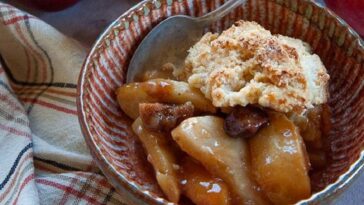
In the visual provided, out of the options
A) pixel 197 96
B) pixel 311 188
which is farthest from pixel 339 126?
pixel 197 96

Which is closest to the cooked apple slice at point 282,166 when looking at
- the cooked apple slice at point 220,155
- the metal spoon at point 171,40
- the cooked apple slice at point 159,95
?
the cooked apple slice at point 220,155

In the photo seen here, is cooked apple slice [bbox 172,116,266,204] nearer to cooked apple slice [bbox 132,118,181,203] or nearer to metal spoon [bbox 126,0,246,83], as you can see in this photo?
cooked apple slice [bbox 132,118,181,203]

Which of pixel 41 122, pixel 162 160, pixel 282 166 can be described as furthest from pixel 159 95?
pixel 41 122

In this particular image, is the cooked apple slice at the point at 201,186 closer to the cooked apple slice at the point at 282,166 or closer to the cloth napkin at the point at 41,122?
the cooked apple slice at the point at 282,166

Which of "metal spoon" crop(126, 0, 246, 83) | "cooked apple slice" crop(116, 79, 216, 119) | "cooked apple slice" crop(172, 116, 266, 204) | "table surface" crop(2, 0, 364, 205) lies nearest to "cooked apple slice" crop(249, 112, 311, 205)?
"cooked apple slice" crop(172, 116, 266, 204)

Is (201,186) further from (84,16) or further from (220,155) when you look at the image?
(84,16)

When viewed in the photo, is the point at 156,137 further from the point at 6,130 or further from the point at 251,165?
the point at 6,130
